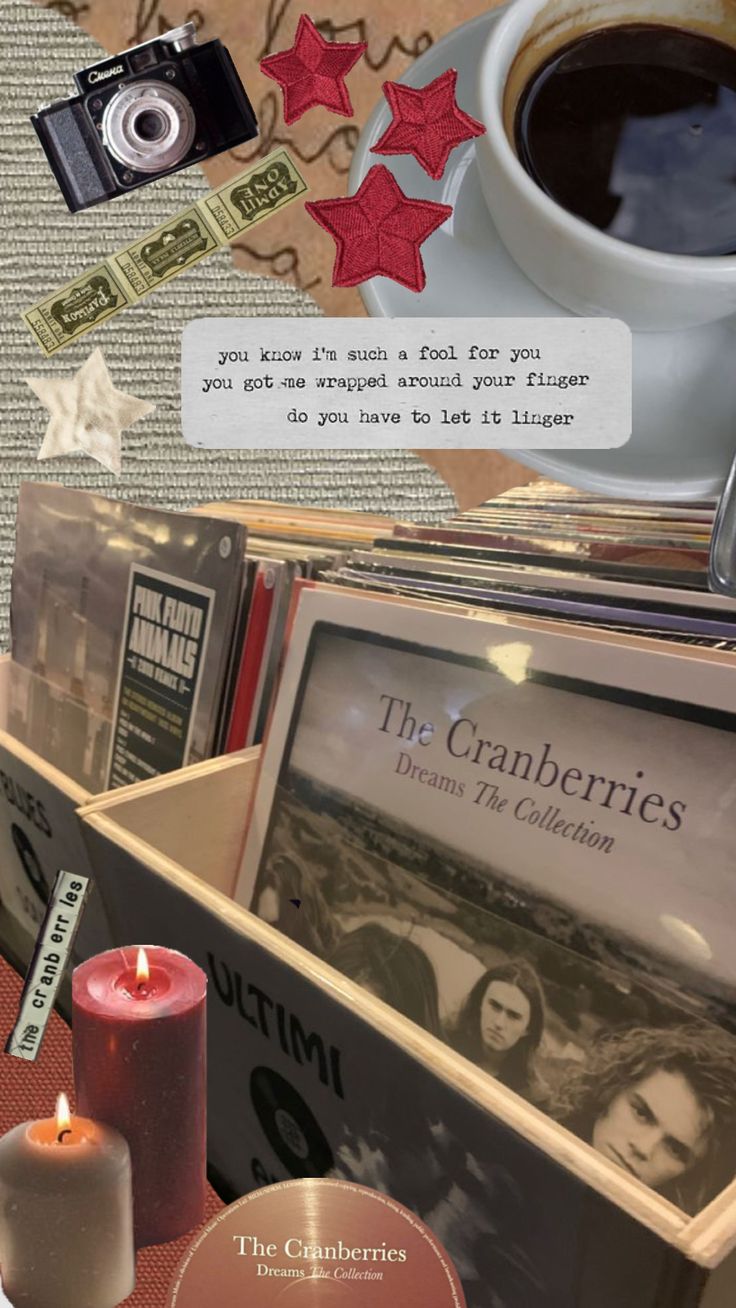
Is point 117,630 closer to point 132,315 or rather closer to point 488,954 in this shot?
point 132,315

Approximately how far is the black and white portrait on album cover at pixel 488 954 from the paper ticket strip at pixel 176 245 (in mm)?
175

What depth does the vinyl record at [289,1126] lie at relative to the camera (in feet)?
1.05

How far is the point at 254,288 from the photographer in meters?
0.39

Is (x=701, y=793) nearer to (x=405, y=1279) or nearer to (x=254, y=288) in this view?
(x=405, y=1279)

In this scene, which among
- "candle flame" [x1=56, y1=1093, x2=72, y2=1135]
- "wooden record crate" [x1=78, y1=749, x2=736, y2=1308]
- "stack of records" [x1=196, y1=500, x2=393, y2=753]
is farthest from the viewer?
"stack of records" [x1=196, y1=500, x2=393, y2=753]

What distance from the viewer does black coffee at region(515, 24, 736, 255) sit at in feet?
1.09

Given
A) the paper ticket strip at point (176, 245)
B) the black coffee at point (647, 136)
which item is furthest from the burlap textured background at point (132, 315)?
the black coffee at point (647, 136)

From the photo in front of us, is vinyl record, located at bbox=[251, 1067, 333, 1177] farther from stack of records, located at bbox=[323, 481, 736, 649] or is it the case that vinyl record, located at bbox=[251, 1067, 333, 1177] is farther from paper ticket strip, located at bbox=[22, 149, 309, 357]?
paper ticket strip, located at bbox=[22, 149, 309, 357]

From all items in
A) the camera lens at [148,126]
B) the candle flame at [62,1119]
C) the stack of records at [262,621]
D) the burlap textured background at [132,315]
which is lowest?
the candle flame at [62,1119]

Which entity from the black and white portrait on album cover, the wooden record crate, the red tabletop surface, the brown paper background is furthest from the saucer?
the red tabletop surface

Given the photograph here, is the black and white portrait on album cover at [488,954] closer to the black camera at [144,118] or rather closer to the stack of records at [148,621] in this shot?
the stack of records at [148,621]

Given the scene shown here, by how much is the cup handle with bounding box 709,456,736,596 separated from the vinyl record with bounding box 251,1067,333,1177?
25 cm

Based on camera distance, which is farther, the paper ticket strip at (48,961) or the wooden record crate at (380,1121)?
the paper ticket strip at (48,961)

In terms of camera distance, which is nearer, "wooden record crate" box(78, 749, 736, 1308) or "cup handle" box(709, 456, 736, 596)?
"wooden record crate" box(78, 749, 736, 1308)
